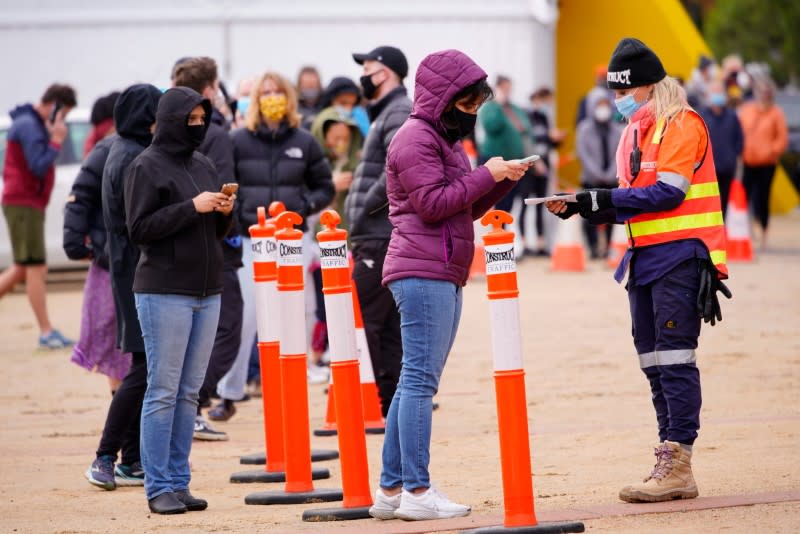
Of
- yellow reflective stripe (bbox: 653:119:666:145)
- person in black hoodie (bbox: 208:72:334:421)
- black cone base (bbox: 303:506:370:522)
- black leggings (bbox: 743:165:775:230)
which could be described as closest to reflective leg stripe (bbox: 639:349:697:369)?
yellow reflective stripe (bbox: 653:119:666:145)

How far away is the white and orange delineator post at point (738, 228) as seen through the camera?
19.3m

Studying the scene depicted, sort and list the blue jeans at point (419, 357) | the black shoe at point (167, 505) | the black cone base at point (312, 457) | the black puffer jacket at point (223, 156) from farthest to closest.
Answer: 1. the black puffer jacket at point (223, 156)
2. the black cone base at point (312, 457)
3. the black shoe at point (167, 505)
4. the blue jeans at point (419, 357)

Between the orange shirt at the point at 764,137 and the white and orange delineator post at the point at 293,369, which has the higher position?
the orange shirt at the point at 764,137

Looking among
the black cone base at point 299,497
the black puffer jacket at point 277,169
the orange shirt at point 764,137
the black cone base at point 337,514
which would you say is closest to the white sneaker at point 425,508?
the black cone base at point 337,514

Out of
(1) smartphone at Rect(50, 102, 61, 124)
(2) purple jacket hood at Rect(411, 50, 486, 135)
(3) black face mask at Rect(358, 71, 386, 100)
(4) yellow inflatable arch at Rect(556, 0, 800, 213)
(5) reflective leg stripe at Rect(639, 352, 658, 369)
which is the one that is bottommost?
(5) reflective leg stripe at Rect(639, 352, 658, 369)

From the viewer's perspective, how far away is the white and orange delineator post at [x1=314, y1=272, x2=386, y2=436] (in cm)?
922

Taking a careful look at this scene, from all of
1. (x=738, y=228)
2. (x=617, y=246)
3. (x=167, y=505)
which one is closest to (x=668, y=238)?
(x=167, y=505)

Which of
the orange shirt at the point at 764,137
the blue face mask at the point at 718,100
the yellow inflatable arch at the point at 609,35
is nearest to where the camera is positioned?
the blue face mask at the point at 718,100

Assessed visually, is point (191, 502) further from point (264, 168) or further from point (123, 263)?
point (264, 168)

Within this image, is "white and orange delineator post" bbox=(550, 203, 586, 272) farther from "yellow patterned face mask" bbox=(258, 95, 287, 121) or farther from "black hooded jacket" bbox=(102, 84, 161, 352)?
"black hooded jacket" bbox=(102, 84, 161, 352)

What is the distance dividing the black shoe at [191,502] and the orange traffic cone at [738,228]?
1305 centimetres

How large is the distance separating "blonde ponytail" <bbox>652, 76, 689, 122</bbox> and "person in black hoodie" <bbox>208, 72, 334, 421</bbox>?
361cm

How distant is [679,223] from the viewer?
679cm

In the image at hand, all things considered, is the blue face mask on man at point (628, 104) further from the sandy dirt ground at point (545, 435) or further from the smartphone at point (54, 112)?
the smartphone at point (54, 112)
